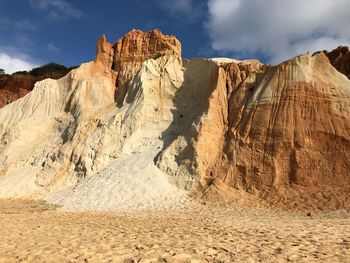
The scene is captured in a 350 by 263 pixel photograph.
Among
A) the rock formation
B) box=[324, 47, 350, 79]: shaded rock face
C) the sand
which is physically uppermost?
box=[324, 47, 350, 79]: shaded rock face

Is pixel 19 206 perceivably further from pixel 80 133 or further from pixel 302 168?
pixel 302 168

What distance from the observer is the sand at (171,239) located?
6613 mm

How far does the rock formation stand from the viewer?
16.2 meters

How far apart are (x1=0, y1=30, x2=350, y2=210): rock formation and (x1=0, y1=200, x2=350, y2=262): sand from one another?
12.3 ft

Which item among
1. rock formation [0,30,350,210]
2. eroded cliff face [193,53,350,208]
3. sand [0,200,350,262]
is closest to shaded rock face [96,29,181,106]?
rock formation [0,30,350,210]

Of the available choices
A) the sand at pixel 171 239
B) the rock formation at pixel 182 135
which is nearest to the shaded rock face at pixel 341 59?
the rock formation at pixel 182 135

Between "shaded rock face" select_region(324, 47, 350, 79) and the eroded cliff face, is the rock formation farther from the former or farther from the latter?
"shaded rock face" select_region(324, 47, 350, 79)

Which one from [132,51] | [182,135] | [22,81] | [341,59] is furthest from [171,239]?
[22,81]

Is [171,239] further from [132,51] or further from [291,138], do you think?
[132,51]

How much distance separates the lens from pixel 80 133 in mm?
22500

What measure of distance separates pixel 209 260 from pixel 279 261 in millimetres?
1167

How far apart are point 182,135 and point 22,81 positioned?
31.7 meters

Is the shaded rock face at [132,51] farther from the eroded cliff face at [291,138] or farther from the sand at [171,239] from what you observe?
the sand at [171,239]

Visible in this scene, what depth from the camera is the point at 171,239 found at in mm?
8266
